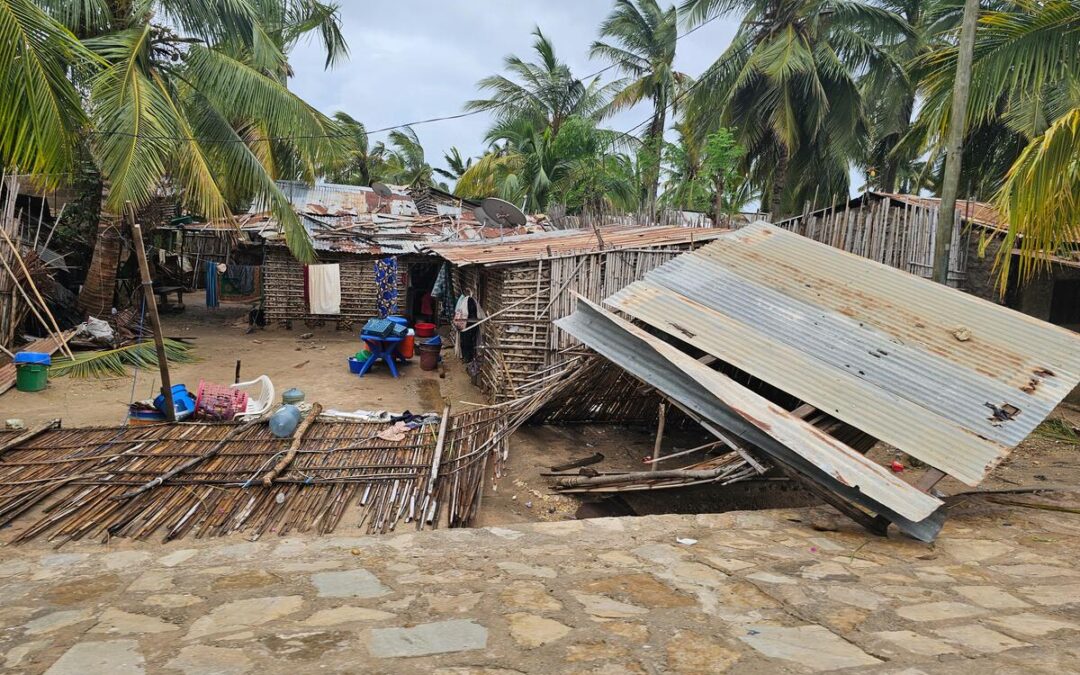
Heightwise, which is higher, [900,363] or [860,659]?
[900,363]

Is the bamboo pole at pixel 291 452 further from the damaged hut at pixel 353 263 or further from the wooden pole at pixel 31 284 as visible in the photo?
the damaged hut at pixel 353 263

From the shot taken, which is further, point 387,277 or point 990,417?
point 387,277

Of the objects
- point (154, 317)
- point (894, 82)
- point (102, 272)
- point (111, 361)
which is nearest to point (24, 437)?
point (154, 317)

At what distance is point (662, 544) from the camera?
134 inches

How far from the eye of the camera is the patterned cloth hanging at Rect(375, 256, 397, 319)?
49.1ft

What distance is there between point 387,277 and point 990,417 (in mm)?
13221

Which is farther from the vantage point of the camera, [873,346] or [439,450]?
[439,450]

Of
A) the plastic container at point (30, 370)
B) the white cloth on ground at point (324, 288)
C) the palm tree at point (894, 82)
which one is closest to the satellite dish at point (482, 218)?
the white cloth on ground at point (324, 288)

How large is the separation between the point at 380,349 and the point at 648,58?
51.5ft

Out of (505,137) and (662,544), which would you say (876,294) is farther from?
(505,137)

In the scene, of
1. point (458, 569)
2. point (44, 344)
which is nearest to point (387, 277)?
point (44, 344)

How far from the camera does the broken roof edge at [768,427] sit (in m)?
3.47

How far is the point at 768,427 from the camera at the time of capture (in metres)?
3.96

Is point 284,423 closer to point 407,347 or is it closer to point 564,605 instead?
point 564,605
